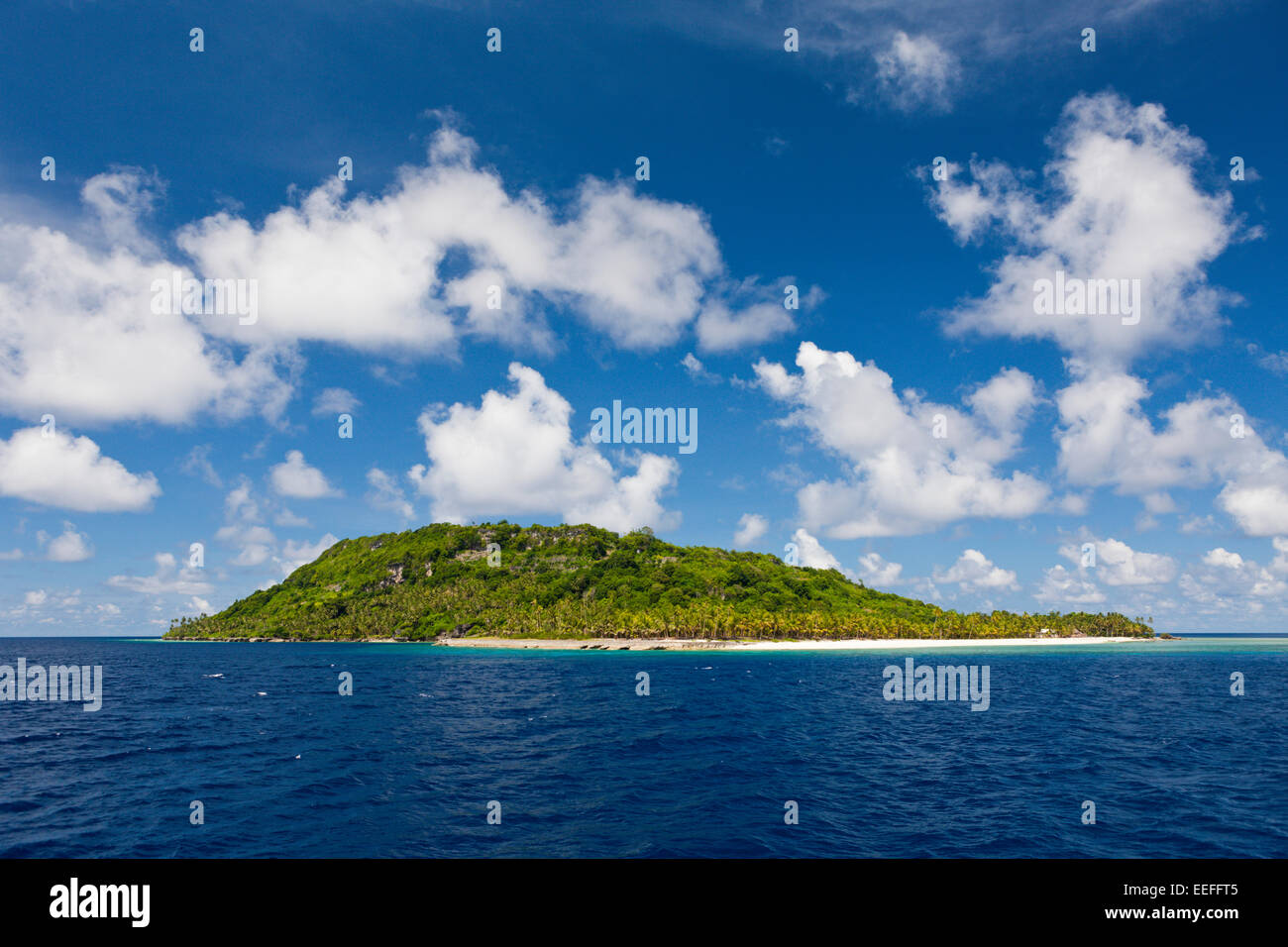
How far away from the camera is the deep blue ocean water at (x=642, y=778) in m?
30.7

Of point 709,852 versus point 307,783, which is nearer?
point 709,852

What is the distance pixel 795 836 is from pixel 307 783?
101 ft

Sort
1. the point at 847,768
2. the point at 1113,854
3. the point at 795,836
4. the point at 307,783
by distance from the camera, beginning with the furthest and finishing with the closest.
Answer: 1. the point at 847,768
2. the point at 307,783
3. the point at 795,836
4. the point at 1113,854

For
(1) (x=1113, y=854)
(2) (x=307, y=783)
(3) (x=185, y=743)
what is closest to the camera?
(1) (x=1113, y=854)

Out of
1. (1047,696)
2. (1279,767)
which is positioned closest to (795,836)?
(1279,767)

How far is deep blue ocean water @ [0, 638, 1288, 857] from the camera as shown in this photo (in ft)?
101

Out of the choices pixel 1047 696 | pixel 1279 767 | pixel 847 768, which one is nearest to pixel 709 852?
pixel 847 768

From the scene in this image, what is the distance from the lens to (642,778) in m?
43.1
